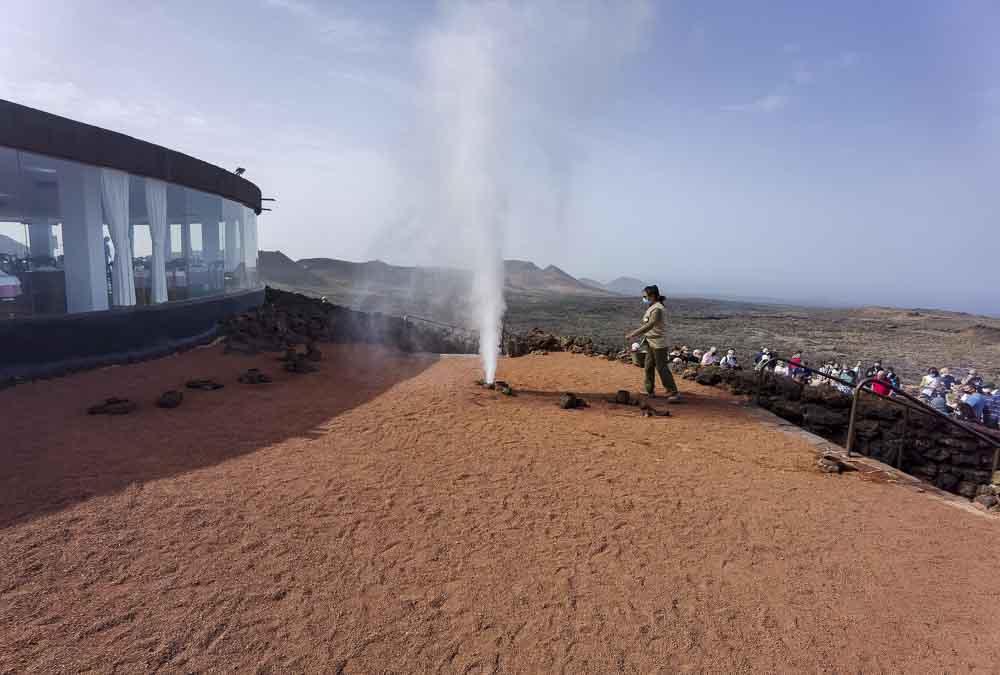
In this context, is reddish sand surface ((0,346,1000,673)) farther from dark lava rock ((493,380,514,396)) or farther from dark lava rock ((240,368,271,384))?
dark lava rock ((240,368,271,384))

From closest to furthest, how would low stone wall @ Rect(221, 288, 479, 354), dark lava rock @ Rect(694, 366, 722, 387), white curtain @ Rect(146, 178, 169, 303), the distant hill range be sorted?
dark lava rock @ Rect(694, 366, 722, 387)
white curtain @ Rect(146, 178, 169, 303)
low stone wall @ Rect(221, 288, 479, 354)
the distant hill range

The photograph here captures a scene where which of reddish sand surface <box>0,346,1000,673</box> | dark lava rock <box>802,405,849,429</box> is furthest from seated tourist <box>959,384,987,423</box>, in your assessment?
reddish sand surface <box>0,346,1000,673</box>

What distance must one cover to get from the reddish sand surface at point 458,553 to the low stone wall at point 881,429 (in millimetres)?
3995

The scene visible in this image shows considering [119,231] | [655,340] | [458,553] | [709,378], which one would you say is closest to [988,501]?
[655,340]

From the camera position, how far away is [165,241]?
1256 cm

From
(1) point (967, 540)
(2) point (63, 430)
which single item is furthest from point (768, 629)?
(2) point (63, 430)

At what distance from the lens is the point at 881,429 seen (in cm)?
1188

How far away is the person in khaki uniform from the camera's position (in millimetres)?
9297

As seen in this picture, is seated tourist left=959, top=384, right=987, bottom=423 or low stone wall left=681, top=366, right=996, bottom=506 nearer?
low stone wall left=681, top=366, right=996, bottom=506

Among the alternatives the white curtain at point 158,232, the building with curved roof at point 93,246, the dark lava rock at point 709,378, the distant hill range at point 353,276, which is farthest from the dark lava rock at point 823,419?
the distant hill range at point 353,276

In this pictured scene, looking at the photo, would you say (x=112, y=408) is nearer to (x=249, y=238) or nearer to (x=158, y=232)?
(x=158, y=232)

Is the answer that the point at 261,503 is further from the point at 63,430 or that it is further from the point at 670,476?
the point at 670,476

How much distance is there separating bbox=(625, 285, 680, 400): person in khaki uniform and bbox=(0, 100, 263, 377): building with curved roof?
10.2 meters

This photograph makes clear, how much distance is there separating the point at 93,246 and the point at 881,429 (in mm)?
17321
